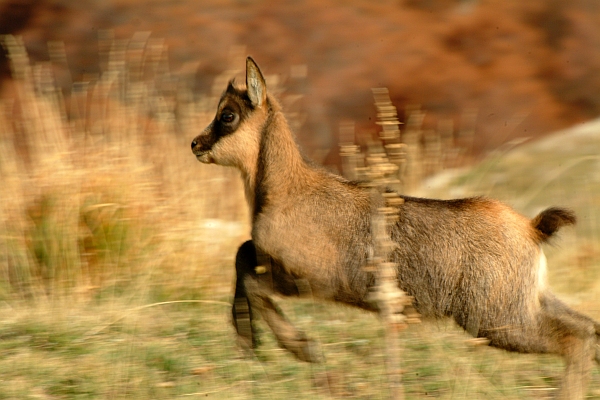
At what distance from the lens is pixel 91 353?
6.00 metres

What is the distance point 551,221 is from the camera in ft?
17.8

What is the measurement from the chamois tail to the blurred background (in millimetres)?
956

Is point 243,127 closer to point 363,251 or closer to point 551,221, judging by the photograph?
point 363,251

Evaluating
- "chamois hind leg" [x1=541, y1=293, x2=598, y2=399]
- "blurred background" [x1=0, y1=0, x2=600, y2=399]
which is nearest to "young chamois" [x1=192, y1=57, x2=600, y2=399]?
"chamois hind leg" [x1=541, y1=293, x2=598, y2=399]

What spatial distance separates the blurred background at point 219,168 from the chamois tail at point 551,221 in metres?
0.96

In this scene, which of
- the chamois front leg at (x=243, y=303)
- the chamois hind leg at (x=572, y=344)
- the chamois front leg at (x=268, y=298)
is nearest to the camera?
the chamois hind leg at (x=572, y=344)

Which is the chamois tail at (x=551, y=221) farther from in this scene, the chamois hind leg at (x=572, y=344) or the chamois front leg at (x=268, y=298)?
the chamois front leg at (x=268, y=298)

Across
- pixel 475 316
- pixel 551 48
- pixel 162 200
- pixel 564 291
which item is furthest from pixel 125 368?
pixel 551 48

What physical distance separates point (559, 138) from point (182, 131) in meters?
5.24

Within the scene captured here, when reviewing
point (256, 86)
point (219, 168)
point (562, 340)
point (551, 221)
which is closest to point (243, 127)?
point (256, 86)

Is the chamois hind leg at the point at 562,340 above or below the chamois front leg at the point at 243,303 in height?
below

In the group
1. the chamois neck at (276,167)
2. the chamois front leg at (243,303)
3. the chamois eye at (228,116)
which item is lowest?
the chamois front leg at (243,303)

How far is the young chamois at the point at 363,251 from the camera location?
5305mm

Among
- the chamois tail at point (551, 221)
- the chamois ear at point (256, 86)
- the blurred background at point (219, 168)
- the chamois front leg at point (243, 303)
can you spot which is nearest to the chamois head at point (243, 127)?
the chamois ear at point (256, 86)
